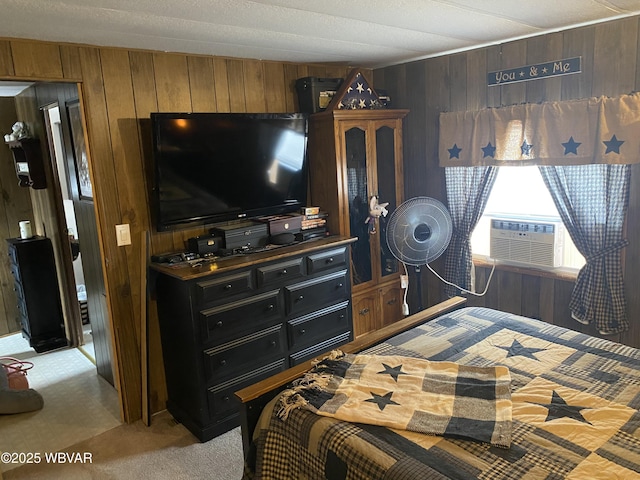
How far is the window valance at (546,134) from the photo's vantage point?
109 inches

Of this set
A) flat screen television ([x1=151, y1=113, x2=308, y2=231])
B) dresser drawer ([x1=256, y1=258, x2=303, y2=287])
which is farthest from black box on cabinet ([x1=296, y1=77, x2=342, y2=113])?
dresser drawer ([x1=256, y1=258, x2=303, y2=287])

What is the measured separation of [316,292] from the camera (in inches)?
130

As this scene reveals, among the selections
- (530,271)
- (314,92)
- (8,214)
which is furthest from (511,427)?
(8,214)

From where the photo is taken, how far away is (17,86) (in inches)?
155

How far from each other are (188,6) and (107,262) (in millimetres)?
1542

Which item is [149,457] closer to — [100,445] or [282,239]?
[100,445]

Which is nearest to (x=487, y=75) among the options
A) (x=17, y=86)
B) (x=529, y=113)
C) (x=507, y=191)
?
(x=529, y=113)

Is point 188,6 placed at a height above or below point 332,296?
above

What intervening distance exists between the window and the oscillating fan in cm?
36

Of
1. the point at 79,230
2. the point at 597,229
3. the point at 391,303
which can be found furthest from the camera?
the point at 391,303

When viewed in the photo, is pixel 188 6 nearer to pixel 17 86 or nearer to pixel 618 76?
pixel 618 76

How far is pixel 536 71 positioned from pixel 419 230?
1246 millimetres

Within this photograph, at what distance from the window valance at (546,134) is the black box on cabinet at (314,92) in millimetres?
843

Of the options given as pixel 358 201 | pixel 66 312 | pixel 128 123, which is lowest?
pixel 66 312
